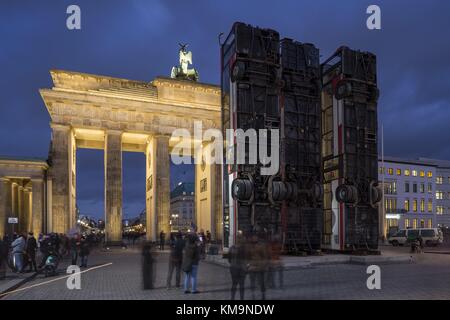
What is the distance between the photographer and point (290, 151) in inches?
1041

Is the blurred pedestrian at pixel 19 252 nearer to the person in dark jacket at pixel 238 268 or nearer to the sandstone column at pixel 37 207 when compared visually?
the person in dark jacket at pixel 238 268

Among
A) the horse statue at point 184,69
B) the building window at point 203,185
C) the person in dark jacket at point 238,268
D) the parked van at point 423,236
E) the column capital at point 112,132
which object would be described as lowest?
the parked van at point 423,236

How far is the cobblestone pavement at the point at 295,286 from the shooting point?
13555mm

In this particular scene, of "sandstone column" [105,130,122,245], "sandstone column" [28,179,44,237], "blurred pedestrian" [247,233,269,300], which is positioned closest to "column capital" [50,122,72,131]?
"sandstone column" [105,130,122,245]

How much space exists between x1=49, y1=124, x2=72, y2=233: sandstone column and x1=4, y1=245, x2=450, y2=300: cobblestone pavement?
74.6 ft

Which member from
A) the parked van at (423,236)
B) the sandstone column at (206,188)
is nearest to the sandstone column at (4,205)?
the sandstone column at (206,188)

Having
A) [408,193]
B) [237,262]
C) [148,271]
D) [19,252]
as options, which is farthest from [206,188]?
[408,193]

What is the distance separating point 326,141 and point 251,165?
8.37 meters

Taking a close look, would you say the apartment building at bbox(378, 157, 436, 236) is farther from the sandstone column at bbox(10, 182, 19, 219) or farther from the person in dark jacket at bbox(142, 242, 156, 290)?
the person in dark jacket at bbox(142, 242, 156, 290)

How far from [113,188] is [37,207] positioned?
25.8 ft

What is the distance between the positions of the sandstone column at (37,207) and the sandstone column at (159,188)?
36.0 ft

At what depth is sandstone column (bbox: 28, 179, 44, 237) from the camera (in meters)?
43.8
